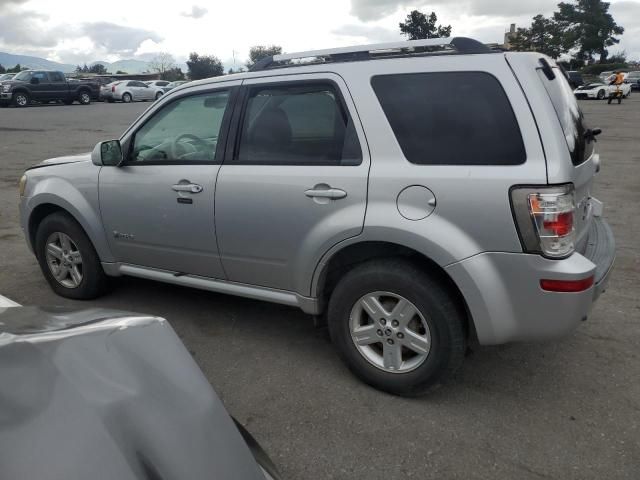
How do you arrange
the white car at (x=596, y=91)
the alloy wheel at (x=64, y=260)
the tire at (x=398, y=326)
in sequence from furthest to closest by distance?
the white car at (x=596, y=91) < the alloy wheel at (x=64, y=260) < the tire at (x=398, y=326)

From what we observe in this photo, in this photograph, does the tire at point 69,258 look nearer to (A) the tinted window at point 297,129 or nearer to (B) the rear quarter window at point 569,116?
(A) the tinted window at point 297,129

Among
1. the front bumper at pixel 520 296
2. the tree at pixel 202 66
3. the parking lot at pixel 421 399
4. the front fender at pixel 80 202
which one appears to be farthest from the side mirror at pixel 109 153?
the tree at pixel 202 66

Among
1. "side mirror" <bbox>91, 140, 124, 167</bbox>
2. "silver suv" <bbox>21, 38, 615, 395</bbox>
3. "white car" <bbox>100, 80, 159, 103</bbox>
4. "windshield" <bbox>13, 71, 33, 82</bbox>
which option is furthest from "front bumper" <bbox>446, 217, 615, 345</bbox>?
"white car" <bbox>100, 80, 159, 103</bbox>

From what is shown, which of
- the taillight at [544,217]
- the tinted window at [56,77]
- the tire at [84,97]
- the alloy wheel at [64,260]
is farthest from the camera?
the tire at [84,97]

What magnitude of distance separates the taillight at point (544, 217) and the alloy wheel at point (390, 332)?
27.9 inches

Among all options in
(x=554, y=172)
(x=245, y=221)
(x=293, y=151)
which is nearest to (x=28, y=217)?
(x=245, y=221)

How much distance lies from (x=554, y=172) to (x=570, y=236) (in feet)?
1.10

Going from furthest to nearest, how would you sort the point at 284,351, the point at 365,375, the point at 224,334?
the point at 224,334
the point at 284,351
the point at 365,375

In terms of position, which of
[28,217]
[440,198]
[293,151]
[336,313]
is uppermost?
[293,151]

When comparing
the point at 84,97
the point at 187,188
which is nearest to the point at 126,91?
the point at 84,97

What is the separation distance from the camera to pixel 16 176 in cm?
1027

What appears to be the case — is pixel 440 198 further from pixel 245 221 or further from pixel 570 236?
pixel 245 221

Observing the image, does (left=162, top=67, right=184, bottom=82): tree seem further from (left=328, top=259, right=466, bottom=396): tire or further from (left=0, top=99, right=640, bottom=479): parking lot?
(left=328, top=259, right=466, bottom=396): tire

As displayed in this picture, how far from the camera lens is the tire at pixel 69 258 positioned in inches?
173
